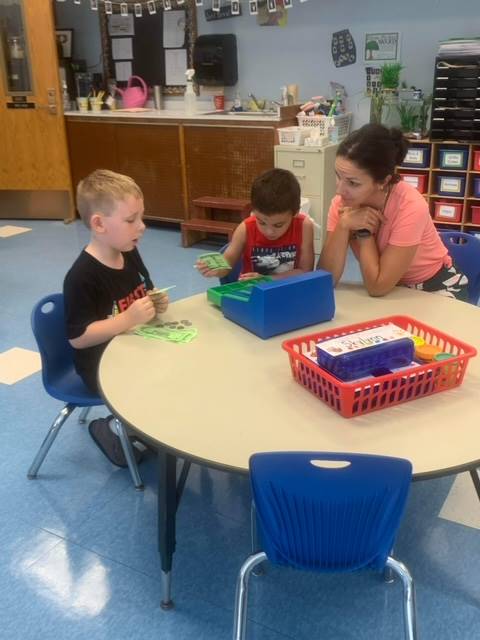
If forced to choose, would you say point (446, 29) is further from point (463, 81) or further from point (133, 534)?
point (133, 534)

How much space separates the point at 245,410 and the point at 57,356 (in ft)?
3.05

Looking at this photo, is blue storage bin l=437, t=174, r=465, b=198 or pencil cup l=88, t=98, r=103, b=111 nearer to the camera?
blue storage bin l=437, t=174, r=465, b=198

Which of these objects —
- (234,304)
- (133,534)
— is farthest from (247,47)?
(133,534)

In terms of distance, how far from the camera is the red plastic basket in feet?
3.80

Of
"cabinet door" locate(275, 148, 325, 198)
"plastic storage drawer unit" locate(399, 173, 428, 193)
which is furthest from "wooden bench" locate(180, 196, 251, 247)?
"plastic storage drawer unit" locate(399, 173, 428, 193)

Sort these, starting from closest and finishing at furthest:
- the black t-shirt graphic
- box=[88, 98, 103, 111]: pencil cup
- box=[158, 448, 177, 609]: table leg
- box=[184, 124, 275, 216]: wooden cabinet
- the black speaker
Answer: box=[158, 448, 177, 609]: table leg < the black t-shirt graphic < box=[184, 124, 275, 216]: wooden cabinet < the black speaker < box=[88, 98, 103, 111]: pencil cup

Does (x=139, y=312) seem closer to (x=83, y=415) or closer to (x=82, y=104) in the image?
(x=83, y=415)

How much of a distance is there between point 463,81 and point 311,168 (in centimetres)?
105

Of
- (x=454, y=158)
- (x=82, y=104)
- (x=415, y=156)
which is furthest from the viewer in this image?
(x=82, y=104)

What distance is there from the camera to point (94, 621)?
1493 mm

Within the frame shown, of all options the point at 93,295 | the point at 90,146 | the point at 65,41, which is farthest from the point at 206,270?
the point at 65,41

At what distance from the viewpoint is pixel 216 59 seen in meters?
4.66

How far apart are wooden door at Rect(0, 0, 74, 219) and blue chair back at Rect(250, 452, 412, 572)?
4.67 metres

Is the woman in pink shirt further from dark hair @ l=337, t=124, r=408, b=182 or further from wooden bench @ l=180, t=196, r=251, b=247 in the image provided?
wooden bench @ l=180, t=196, r=251, b=247
